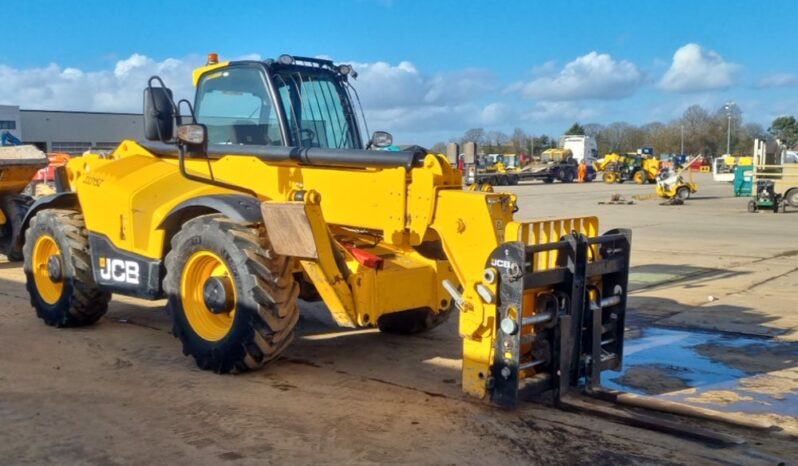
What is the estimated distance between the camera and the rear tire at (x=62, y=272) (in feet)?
24.5

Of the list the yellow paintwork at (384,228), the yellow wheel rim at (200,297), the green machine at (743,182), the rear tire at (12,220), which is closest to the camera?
the yellow paintwork at (384,228)

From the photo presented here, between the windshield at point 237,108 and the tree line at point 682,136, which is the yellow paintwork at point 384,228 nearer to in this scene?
the windshield at point 237,108

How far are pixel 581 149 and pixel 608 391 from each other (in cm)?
5821

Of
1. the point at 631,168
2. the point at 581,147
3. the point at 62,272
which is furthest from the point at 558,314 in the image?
the point at 581,147

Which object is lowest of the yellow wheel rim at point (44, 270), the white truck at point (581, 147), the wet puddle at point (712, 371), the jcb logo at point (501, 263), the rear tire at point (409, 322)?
the wet puddle at point (712, 371)

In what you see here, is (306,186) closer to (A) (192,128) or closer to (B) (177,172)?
(A) (192,128)

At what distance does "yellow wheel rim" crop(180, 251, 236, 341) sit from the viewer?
6.18 meters

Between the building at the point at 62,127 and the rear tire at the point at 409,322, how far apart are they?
4442 cm

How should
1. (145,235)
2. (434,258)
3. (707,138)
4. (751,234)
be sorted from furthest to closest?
(707,138)
(751,234)
(145,235)
(434,258)

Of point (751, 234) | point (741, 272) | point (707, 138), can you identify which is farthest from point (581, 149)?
point (741, 272)

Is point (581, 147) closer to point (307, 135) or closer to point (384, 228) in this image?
point (307, 135)

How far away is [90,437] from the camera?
15.6ft

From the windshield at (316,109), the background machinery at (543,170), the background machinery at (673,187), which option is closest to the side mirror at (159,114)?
the windshield at (316,109)

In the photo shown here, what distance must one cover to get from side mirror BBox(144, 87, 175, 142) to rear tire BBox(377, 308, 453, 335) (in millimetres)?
2553
